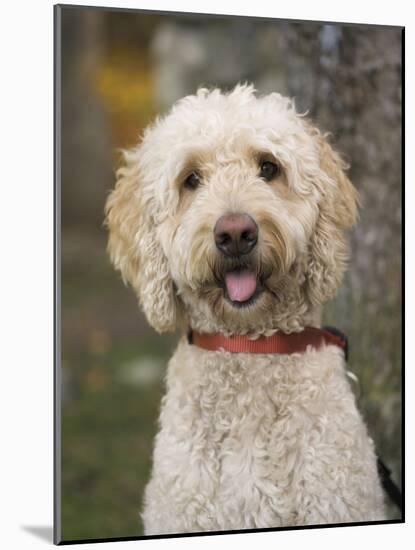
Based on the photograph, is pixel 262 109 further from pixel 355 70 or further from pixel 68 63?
pixel 68 63

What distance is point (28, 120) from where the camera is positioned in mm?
3098

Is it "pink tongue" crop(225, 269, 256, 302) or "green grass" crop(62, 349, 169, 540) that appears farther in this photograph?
"green grass" crop(62, 349, 169, 540)

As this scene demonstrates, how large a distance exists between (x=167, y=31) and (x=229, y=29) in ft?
0.98

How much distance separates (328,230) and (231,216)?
394mm

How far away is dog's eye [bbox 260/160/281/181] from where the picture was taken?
2785mm

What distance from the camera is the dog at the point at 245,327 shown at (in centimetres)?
276

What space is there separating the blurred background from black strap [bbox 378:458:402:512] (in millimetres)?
63

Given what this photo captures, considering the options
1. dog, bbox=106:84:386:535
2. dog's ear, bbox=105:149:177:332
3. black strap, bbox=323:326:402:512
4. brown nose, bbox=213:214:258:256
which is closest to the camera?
brown nose, bbox=213:214:258:256

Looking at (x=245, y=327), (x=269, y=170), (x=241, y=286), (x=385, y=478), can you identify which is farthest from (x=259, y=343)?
(x=385, y=478)

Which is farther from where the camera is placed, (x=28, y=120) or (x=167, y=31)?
(x=167, y=31)

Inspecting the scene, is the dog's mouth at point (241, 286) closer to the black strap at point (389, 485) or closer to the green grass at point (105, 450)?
the black strap at point (389, 485)

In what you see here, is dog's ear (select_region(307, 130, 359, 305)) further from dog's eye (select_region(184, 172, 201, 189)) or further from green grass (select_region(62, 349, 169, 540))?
green grass (select_region(62, 349, 169, 540))

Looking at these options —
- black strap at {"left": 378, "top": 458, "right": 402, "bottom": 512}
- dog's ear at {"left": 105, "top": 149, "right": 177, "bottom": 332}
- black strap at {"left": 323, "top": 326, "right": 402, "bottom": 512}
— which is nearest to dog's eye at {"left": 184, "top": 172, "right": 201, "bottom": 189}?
dog's ear at {"left": 105, "top": 149, "right": 177, "bottom": 332}

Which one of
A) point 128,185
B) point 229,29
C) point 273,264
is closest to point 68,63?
point 229,29
